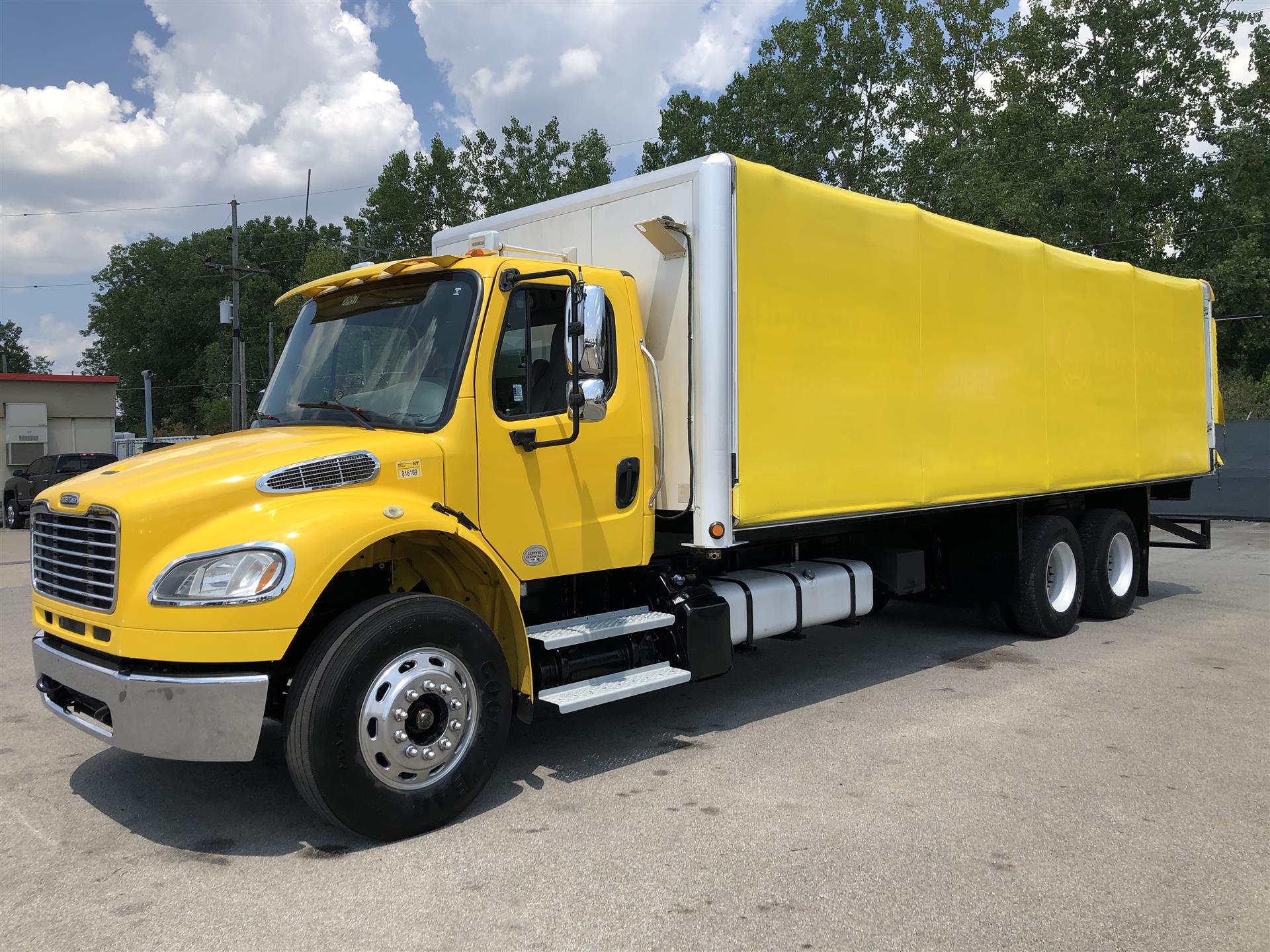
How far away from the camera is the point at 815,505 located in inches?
247

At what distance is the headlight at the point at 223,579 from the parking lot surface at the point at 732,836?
1193 mm

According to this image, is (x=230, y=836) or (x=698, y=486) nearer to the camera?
(x=230, y=836)

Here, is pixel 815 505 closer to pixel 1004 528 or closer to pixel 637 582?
pixel 637 582

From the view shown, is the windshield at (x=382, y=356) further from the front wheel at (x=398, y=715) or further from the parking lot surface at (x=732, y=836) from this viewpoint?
the parking lot surface at (x=732, y=836)

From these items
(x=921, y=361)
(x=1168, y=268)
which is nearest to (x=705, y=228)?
(x=921, y=361)

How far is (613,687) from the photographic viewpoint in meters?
5.30

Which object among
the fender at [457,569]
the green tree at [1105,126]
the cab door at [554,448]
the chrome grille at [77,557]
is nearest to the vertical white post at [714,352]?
the cab door at [554,448]

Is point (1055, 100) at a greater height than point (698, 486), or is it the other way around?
point (1055, 100)

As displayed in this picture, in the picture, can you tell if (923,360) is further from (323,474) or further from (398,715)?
(398,715)

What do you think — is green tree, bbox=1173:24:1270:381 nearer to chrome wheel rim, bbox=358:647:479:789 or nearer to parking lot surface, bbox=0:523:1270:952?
parking lot surface, bbox=0:523:1270:952

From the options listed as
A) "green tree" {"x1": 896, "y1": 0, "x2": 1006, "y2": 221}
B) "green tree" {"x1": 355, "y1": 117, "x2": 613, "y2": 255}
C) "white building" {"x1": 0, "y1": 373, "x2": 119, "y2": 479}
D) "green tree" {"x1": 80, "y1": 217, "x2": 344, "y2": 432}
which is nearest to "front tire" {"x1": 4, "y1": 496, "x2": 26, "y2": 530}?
"white building" {"x1": 0, "y1": 373, "x2": 119, "y2": 479}

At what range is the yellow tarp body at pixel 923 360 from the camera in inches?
234

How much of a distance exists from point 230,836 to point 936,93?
37.5 meters

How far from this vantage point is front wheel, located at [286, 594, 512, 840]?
164 inches
